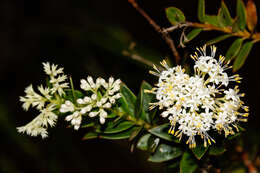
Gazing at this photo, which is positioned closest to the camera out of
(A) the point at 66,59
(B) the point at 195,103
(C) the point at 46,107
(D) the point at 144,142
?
(B) the point at 195,103

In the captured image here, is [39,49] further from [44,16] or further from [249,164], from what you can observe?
[249,164]

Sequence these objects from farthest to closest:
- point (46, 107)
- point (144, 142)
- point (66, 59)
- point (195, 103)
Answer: point (66, 59) → point (144, 142) → point (46, 107) → point (195, 103)

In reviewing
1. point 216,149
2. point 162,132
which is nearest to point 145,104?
point 162,132

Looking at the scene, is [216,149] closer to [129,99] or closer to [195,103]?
[195,103]

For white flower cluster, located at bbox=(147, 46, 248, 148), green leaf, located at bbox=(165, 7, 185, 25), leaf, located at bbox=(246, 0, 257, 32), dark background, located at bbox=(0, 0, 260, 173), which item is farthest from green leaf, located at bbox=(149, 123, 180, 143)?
dark background, located at bbox=(0, 0, 260, 173)

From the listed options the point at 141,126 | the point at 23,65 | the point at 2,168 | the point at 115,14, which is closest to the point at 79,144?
the point at 2,168
